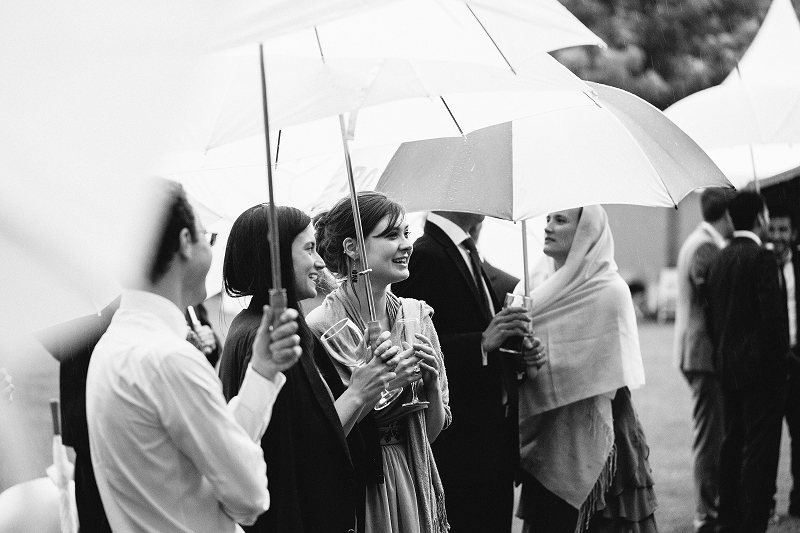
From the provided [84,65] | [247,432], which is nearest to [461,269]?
[247,432]

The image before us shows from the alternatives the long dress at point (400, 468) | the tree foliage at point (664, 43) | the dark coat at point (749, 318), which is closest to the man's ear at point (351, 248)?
the long dress at point (400, 468)

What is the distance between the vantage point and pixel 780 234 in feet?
24.0

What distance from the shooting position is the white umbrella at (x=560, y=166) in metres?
4.07

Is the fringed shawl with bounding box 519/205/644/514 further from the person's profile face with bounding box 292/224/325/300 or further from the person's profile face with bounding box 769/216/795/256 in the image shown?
the person's profile face with bounding box 769/216/795/256

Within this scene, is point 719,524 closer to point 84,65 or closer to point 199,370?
point 199,370

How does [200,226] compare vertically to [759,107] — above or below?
below

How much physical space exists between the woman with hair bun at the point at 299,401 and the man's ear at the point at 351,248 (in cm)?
44

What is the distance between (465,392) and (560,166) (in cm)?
112

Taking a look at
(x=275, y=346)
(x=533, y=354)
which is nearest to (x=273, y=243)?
(x=275, y=346)

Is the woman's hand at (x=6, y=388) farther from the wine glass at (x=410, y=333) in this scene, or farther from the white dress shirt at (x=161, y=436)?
the wine glass at (x=410, y=333)

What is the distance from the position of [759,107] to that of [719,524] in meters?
2.68

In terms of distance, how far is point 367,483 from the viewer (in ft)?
10.8

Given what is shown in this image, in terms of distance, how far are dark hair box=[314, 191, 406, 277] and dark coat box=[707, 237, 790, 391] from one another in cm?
319

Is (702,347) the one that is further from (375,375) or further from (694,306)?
(375,375)
